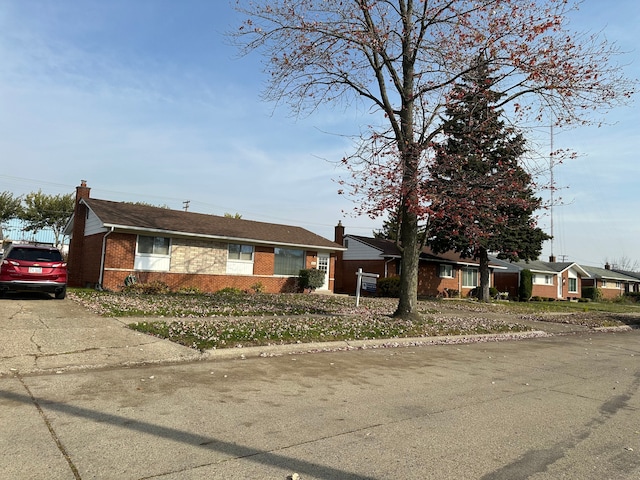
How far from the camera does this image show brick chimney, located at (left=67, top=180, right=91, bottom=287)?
79.3 feet

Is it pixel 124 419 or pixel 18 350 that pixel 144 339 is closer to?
pixel 18 350

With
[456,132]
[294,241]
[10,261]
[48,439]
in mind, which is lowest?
[48,439]

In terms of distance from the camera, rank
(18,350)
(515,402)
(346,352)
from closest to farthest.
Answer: (515,402), (18,350), (346,352)

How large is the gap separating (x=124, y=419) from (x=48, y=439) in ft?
2.56

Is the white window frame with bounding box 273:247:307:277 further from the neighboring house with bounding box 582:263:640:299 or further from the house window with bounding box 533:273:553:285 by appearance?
the neighboring house with bounding box 582:263:640:299

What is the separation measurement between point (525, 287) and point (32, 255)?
3902cm

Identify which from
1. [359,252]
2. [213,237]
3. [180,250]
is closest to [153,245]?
[180,250]

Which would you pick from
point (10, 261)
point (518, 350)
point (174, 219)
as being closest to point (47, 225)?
point (174, 219)

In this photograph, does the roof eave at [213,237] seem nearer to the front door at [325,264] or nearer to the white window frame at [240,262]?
the white window frame at [240,262]

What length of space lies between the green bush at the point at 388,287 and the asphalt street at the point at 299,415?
68.6 ft

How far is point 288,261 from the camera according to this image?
27328 millimetres

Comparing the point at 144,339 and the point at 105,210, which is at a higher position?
the point at 105,210

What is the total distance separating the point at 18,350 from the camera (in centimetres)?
779

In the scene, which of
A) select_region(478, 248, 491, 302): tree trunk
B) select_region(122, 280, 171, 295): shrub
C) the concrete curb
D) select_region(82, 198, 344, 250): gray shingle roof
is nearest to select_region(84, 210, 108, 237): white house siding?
select_region(82, 198, 344, 250): gray shingle roof
